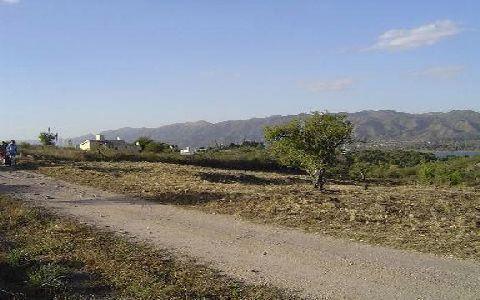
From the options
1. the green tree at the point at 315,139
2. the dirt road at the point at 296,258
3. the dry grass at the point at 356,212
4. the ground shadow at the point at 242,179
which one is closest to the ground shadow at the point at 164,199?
the dry grass at the point at 356,212

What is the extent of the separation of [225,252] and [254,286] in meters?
2.12

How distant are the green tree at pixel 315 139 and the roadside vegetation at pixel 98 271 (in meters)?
9.98

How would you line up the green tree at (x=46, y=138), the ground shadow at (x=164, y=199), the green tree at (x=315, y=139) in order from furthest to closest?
1. the green tree at (x=46, y=138)
2. the green tree at (x=315, y=139)
3. the ground shadow at (x=164, y=199)

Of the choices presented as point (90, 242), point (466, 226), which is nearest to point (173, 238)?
point (90, 242)

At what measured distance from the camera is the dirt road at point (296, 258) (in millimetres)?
7582

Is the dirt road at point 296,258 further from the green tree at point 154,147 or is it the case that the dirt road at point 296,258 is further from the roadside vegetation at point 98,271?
the green tree at point 154,147

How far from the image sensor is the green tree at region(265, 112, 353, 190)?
19.2 m

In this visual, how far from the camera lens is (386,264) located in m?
8.79

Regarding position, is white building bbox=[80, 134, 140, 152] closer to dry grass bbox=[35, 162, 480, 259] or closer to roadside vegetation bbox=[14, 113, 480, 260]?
roadside vegetation bbox=[14, 113, 480, 260]

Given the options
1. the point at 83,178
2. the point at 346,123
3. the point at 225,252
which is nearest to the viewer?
the point at 225,252

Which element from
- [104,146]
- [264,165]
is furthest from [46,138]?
[264,165]

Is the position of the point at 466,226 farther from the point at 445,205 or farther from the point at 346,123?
the point at 346,123

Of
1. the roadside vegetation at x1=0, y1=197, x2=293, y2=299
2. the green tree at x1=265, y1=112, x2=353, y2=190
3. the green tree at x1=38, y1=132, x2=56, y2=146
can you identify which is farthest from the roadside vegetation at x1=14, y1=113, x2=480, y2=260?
the green tree at x1=38, y1=132, x2=56, y2=146

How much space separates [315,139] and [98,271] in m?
12.4
